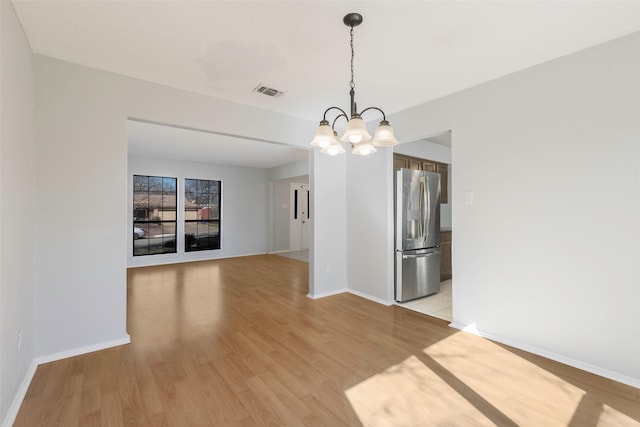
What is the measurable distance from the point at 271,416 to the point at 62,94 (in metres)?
3.09

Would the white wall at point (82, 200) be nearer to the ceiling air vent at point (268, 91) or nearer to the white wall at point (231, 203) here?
the ceiling air vent at point (268, 91)

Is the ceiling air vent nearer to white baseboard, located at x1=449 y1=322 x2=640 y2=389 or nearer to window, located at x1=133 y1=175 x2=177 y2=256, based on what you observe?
white baseboard, located at x1=449 y1=322 x2=640 y2=389

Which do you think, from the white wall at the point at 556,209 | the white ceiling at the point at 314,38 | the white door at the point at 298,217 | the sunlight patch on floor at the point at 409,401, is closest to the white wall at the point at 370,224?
the white wall at the point at 556,209

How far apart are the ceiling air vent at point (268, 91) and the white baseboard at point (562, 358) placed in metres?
3.22

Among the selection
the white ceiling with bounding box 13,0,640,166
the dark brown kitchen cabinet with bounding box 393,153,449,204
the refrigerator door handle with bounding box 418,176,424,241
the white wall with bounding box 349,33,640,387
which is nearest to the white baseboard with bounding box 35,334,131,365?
the white ceiling with bounding box 13,0,640,166

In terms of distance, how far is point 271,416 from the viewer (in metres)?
1.77

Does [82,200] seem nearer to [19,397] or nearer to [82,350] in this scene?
[82,350]

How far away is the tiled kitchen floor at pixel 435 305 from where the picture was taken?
3533 mm

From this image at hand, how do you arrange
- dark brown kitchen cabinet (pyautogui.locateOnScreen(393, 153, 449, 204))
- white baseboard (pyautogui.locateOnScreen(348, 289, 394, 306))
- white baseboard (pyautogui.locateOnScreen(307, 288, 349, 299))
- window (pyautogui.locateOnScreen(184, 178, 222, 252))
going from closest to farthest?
white baseboard (pyautogui.locateOnScreen(348, 289, 394, 306)) → white baseboard (pyautogui.locateOnScreen(307, 288, 349, 299)) → dark brown kitchen cabinet (pyautogui.locateOnScreen(393, 153, 449, 204)) → window (pyautogui.locateOnScreen(184, 178, 222, 252))

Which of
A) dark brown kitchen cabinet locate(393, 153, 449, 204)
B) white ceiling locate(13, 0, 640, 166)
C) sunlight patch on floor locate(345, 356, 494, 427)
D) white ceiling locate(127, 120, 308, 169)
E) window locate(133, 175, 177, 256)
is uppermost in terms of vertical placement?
white ceiling locate(127, 120, 308, 169)

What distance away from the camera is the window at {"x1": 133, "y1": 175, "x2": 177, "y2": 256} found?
264 inches

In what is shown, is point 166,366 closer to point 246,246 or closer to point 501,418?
point 501,418

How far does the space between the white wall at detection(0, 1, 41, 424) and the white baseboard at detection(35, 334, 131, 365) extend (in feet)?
0.36

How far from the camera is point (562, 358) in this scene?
2396mm
